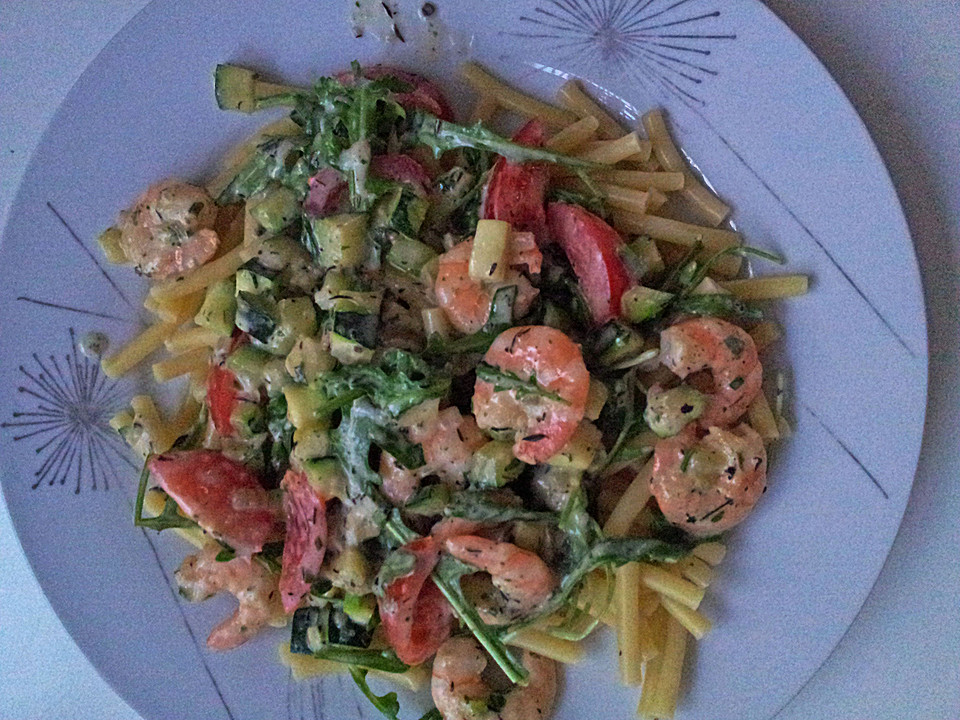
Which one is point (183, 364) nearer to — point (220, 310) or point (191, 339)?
point (191, 339)

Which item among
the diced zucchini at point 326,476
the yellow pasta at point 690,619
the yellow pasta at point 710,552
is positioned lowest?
the yellow pasta at point 690,619

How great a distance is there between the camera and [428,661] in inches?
94.6

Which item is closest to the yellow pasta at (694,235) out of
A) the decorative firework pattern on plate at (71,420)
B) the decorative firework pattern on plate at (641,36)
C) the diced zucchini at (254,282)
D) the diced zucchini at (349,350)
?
the decorative firework pattern on plate at (641,36)

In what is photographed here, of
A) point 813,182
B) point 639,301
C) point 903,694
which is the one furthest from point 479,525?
point 903,694

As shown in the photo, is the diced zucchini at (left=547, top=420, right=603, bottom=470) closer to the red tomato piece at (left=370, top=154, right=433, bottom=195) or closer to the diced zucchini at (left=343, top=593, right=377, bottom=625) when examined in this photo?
the diced zucchini at (left=343, top=593, right=377, bottom=625)

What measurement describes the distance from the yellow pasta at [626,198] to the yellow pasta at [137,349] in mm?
1330

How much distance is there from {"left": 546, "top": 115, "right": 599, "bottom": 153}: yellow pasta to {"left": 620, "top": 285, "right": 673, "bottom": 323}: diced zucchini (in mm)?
429

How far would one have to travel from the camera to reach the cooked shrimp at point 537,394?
1.99 meters

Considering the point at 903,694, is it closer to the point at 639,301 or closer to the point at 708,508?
the point at 708,508

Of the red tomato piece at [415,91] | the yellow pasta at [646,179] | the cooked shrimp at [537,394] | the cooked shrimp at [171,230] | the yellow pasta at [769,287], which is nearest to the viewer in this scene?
the cooked shrimp at [537,394]

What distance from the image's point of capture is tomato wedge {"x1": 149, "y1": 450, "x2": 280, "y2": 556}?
2273mm

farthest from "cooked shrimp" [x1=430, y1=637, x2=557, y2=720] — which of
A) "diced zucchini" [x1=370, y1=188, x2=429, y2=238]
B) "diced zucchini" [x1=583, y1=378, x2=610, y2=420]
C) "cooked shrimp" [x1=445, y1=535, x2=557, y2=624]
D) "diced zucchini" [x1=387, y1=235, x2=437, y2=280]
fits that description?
"diced zucchini" [x1=370, y1=188, x2=429, y2=238]

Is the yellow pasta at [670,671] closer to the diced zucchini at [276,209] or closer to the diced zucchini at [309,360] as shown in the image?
the diced zucchini at [309,360]

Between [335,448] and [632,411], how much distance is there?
0.81 m
